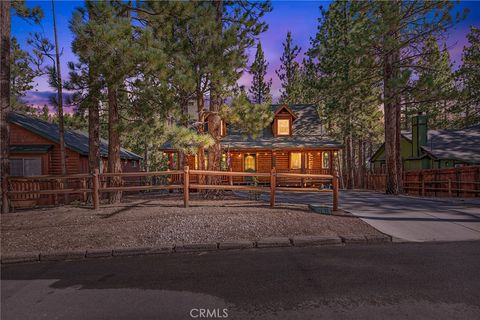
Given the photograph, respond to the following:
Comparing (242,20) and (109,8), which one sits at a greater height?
(242,20)


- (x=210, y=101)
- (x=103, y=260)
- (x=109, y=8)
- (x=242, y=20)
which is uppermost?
(x=242, y=20)

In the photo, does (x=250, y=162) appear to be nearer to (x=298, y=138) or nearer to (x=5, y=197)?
(x=298, y=138)

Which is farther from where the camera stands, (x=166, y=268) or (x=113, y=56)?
(x=113, y=56)

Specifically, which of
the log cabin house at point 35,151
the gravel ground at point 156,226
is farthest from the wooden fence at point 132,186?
the log cabin house at point 35,151

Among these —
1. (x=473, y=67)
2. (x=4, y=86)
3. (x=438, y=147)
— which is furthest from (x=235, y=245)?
(x=473, y=67)

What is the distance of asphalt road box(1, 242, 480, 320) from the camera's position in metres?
3.62

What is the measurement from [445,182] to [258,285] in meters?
16.4

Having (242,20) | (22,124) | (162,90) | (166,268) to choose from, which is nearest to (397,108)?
(242,20)

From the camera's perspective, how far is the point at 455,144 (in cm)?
2431

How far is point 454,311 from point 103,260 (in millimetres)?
5657

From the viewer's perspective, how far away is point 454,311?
3500 mm

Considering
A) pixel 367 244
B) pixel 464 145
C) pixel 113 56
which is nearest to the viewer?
pixel 367 244

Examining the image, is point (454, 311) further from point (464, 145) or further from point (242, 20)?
point (464, 145)

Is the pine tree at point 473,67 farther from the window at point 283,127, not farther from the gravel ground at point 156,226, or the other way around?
the gravel ground at point 156,226
